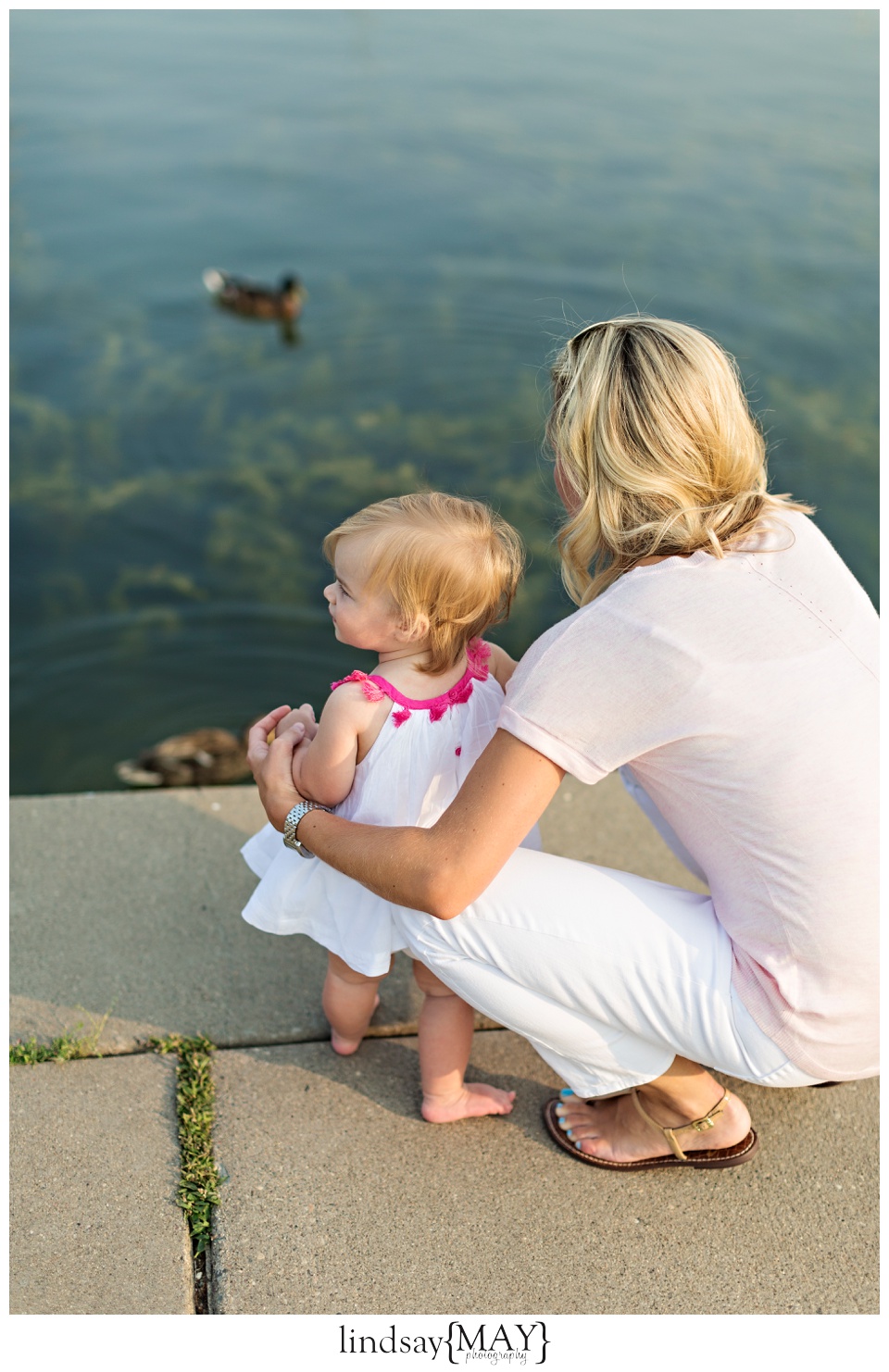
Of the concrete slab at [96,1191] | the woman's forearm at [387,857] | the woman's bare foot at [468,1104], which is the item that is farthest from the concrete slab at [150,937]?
the woman's forearm at [387,857]

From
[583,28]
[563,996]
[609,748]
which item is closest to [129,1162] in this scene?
[563,996]

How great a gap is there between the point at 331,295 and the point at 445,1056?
254 inches

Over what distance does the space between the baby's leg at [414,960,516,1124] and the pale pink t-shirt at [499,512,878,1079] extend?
61 centimetres

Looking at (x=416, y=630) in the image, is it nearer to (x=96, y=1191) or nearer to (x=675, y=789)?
(x=675, y=789)

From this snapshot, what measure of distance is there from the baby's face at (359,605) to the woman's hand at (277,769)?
24 cm

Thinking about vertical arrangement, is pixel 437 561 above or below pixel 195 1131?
above

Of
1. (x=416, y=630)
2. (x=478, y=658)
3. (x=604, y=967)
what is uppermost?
(x=416, y=630)

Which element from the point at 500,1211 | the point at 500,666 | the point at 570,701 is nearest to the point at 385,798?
the point at 500,666

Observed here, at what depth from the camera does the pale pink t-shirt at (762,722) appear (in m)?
1.81

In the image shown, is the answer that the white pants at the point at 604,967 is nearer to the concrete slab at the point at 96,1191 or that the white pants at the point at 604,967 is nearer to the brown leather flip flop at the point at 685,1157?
the brown leather flip flop at the point at 685,1157

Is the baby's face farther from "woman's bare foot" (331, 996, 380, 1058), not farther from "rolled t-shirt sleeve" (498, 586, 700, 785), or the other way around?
"woman's bare foot" (331, 996, 380, 1058)

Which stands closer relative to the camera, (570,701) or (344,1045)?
(570,701)

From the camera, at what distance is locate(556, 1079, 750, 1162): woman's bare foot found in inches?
86.7

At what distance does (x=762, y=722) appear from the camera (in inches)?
71.7
